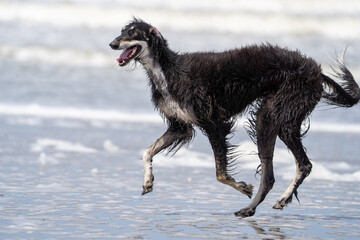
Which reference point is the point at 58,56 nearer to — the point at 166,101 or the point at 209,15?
the point at 209,15

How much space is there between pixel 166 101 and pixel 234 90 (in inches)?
23.5

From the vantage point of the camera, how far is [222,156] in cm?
689

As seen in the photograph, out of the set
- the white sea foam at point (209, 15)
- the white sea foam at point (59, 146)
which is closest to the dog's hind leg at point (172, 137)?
the white sea foam at point (59, 146)

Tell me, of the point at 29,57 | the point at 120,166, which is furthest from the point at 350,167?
the point at 29,57

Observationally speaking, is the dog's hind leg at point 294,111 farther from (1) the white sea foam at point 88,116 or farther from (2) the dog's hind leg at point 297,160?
(1) the white sea foam at point 88,116

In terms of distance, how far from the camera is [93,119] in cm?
1382

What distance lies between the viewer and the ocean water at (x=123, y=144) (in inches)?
232

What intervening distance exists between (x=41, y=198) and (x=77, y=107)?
27.7 ft

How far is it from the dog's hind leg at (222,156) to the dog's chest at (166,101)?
0.25 m

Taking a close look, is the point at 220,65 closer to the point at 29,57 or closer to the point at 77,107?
the point at 77,107

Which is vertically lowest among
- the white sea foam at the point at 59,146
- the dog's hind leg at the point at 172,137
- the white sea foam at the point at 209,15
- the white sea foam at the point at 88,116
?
the dog's hind leg at the point at 172,137

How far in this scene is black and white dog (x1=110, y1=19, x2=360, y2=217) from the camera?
6613 mm

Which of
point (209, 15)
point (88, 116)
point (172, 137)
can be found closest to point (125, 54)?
point (172, 137)

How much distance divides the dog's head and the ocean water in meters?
1.26
